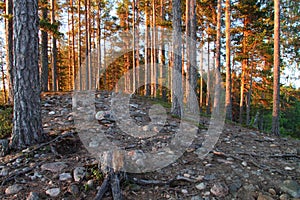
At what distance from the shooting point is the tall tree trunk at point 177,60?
712 cm

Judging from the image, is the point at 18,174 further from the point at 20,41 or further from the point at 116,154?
the point at 20,41

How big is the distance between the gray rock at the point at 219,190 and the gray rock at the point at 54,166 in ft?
8.03

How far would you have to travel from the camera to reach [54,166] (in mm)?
3178

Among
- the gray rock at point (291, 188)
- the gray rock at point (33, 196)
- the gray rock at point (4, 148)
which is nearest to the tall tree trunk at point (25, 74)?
the gray rock at point (4, 148)

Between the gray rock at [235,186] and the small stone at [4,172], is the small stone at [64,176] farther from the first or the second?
the gray rock at [235,186]

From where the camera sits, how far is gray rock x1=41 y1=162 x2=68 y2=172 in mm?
3113

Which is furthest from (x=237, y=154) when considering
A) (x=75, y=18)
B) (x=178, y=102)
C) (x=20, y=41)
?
(x=75, y=18)

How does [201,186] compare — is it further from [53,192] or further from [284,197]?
[53,192]

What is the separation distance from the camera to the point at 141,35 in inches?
841

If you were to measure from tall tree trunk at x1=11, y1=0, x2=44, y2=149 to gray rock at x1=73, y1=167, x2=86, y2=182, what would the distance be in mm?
1505

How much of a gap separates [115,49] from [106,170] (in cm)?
2367

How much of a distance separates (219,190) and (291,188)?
1.13 m

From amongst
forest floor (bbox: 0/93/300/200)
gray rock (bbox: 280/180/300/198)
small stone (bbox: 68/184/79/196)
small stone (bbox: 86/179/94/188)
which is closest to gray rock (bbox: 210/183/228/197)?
forest floor (bbox: 0/93/300/200)

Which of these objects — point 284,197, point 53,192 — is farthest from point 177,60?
point 53,192
